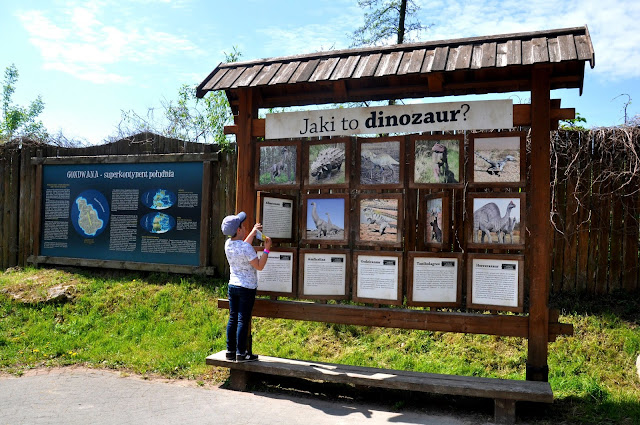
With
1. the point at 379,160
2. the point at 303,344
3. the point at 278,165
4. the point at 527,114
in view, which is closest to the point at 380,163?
the point at 379,160

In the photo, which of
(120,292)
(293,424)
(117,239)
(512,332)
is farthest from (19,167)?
(512,332)

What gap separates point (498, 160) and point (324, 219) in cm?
193

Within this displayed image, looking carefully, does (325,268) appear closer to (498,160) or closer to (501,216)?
(501,216)

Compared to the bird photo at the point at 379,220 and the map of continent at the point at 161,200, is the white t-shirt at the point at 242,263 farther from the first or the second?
the map of continent at the point at 161,200

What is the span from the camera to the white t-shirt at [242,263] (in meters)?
5.79

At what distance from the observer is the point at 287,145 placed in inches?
250

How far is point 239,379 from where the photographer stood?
5.97m

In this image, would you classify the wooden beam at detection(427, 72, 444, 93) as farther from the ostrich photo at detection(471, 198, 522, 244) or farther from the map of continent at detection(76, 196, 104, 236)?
the map of continent at detection(76, 196, 104, 236)

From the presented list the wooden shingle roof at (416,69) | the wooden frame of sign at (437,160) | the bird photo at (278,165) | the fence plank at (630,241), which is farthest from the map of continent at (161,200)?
the fence plank at (630,241)

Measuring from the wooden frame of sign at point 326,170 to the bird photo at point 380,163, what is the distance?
16cm

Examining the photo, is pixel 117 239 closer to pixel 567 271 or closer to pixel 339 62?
pixel 339 62

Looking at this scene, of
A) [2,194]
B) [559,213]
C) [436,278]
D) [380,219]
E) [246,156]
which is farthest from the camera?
[2,194]

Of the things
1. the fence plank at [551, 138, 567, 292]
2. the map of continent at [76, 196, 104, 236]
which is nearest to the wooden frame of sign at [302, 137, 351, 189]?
the fence plank at [551, 138, 567, 292]

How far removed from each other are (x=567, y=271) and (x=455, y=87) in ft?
10.9
